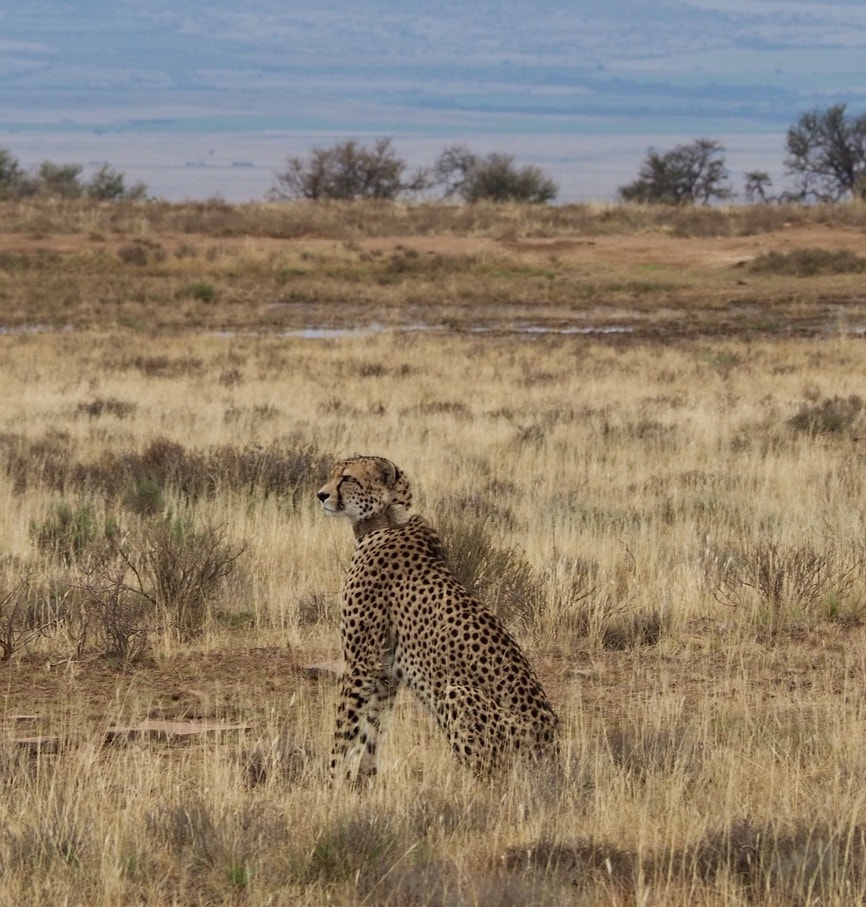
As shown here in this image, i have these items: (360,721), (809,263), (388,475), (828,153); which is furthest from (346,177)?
(360,721)

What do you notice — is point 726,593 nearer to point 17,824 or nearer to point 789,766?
point 789,766

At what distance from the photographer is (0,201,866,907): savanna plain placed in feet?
12.1

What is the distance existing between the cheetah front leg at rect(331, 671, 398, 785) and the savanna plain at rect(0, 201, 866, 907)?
8 centimetres

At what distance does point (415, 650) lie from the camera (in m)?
4.41

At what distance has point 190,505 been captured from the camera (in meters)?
9.10

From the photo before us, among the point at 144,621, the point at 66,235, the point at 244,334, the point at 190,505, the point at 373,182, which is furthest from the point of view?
the point at 373,182

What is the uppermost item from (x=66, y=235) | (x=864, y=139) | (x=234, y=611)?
(x=864, y=139)

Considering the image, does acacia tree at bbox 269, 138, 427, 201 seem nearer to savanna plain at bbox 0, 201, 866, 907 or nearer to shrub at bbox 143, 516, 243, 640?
savanna plain at bbox 0, 201, 866, 907

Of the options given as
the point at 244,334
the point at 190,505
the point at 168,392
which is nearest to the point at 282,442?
the point at 190,505

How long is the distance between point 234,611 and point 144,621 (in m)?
0.46

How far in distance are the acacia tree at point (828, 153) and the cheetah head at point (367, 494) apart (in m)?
55.6

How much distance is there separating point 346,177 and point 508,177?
18.9 ft

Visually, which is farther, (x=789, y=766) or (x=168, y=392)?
(x=168, y=392)

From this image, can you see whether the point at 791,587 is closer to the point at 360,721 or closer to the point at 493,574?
the point at 493,574
